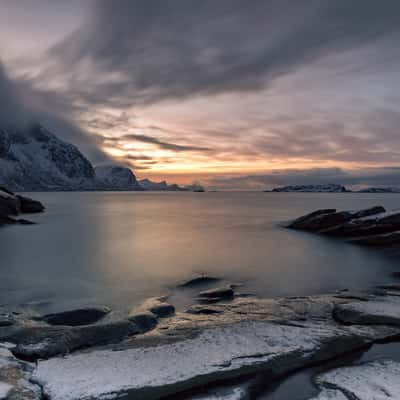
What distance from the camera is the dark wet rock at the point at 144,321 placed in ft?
30.7

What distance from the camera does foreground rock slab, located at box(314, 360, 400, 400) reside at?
6.17 m

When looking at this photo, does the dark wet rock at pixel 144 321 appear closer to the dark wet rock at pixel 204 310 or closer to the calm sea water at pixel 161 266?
the dark wet rock at pixel 204 310

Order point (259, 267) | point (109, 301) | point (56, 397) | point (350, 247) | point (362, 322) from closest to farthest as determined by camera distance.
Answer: point (56, 397), point (362, 322), point (109, 301), point (259, 267), point (350, 247)

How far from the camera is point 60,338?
26.8 ft

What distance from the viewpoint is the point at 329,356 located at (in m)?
7.79

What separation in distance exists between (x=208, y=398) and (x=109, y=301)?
23.6 feet

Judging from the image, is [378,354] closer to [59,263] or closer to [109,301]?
[109,301]

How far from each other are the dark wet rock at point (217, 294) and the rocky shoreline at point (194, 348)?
69 cm

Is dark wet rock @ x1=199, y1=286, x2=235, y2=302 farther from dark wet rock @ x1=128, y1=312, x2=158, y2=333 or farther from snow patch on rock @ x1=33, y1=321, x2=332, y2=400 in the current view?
snow patch on rock @ x1=33, y1=321, x2=332, y2=400

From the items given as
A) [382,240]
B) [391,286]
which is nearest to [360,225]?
[382,240]

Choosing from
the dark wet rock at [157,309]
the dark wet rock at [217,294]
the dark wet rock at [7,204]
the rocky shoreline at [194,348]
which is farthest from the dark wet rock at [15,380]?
the dark wet rock at [7,204]

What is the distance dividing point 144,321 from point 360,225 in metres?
22.5

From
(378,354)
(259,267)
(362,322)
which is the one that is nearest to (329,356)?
(378,354)

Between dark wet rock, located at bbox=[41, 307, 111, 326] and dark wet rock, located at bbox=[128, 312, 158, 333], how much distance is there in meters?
1.28
